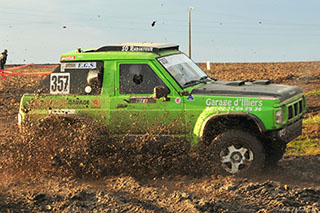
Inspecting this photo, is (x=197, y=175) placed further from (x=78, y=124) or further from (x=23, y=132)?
(x=23, y=132)

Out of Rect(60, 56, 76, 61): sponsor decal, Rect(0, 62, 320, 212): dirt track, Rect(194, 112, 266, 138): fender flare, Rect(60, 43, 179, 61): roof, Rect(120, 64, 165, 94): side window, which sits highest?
Rect(60, 43, 179, 61): roof

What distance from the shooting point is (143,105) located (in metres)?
7.86

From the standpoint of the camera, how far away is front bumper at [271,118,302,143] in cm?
741

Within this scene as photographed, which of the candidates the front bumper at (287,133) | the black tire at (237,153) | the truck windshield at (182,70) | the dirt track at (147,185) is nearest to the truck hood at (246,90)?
the truck windshield at (182,70)

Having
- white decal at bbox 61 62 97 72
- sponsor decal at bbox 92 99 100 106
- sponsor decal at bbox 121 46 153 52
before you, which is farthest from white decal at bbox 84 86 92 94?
sponsor decal at bbox 121 46 153 52

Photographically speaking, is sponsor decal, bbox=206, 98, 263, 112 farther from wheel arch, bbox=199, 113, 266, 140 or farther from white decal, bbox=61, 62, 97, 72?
white decal, bbox=61, 62, 97, 72

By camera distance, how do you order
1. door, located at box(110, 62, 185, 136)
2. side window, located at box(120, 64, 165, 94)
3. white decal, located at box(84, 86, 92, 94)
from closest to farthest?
1. door, located at box(110, 62, 185, 136)
2. side window, located at box(120, 64, 165, 94)
3. white decal, located at box(84, 86, 92, 94)

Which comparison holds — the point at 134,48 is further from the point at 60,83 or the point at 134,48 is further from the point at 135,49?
the point at 60,83

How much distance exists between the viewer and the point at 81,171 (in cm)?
820

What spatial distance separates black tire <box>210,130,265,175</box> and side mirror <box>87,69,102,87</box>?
2135 millimetres

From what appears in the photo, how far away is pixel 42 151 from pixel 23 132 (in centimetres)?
47

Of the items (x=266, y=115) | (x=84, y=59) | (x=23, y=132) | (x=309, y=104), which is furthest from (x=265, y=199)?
(x=309, y=104)

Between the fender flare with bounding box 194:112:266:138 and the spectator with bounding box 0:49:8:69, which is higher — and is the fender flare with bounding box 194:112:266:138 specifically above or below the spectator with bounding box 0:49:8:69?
below

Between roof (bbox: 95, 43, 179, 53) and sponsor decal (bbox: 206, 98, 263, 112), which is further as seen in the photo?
roof (bbox: 95, 43, 179, 53)
